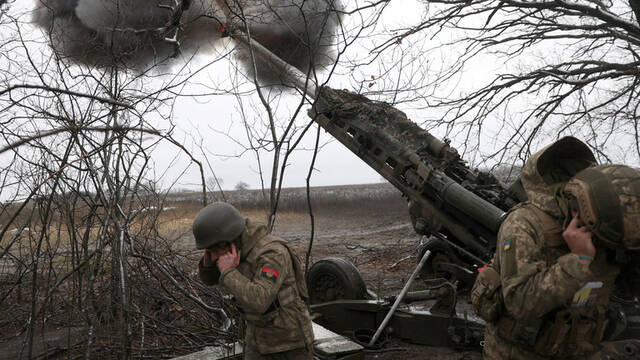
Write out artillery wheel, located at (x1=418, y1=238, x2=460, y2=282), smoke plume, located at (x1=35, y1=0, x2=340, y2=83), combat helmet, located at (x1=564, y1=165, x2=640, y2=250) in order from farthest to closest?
artillery wheel, located at (x1=418, y1=238, x2=460, y2=282) → smoke plume, located at (x1=35, y1=0, x2=340, y2=83) → combat helmet, located at (x1=564, y1=165, x2=640, y2=250)

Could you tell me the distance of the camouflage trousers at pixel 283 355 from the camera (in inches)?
105

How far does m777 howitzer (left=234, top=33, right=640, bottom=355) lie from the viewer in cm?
513

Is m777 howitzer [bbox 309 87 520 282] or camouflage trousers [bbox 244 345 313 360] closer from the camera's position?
camouflage trousers [bbox 244 345 313 360]

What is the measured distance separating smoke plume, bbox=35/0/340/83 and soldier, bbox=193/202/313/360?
7.15 feet

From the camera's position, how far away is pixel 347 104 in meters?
6.73

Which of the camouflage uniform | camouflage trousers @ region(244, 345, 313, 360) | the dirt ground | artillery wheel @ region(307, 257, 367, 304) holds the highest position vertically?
the camouflage uniform

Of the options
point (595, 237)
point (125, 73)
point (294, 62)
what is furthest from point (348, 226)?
point (595, 237)

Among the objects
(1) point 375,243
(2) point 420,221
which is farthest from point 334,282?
(1) point 375,243

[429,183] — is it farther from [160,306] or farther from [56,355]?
[56,355]

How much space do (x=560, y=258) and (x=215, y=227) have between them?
174 centimetres

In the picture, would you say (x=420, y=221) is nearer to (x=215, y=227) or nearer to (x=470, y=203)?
(x=470, y=203)

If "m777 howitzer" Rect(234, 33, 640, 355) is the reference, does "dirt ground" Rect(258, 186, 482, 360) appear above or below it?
below

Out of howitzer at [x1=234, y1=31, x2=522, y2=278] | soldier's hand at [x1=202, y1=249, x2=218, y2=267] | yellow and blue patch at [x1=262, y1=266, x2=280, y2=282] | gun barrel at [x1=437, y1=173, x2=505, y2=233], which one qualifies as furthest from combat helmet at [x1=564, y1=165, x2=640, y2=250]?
gun barrel at [x1=437, y1=173, x2=505, y2=233]

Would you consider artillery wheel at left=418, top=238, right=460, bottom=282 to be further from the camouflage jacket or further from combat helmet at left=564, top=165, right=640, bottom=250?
combat helmet at left=564, top=165, right=640, bottom=250
